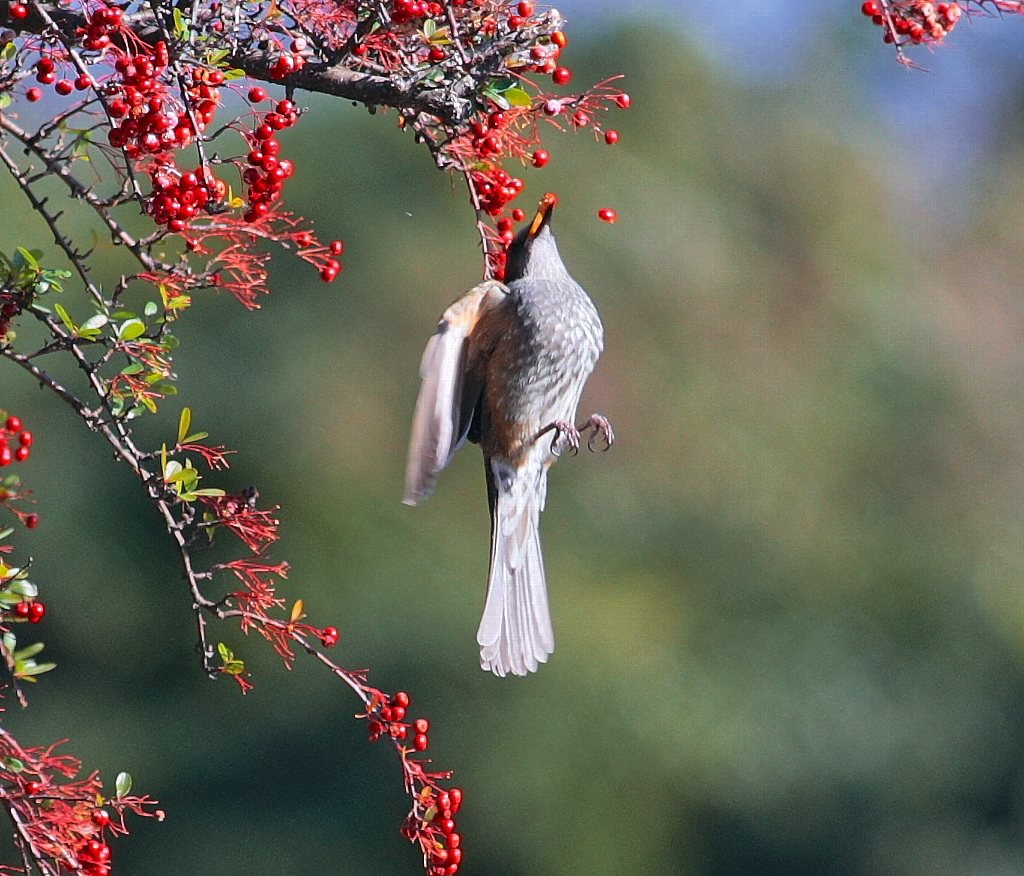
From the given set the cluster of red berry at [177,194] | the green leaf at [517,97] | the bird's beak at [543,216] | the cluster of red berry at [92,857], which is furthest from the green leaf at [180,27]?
the bird's beak at [543,216]

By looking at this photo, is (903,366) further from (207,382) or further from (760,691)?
(207,382)

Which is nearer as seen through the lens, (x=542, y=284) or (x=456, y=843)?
(x=456, y=843)

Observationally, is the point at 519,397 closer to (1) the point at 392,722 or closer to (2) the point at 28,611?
(1) the point at 392,722

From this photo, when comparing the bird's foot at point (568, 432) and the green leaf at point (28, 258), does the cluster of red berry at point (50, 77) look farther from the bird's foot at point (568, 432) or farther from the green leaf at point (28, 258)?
the bird's foot at point (568, 432)

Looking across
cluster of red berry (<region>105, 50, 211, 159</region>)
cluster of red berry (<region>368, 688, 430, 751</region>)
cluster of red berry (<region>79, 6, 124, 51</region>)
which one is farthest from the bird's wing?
cluster of red berry (<region>79, 6, 124, 51</region>)

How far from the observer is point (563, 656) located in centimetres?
732

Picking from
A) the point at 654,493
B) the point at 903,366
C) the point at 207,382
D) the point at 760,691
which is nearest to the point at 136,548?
the point at 207,382

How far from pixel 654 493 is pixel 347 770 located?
2.54 meters

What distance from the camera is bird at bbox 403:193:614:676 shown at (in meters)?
2.71

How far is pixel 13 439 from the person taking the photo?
1.89m

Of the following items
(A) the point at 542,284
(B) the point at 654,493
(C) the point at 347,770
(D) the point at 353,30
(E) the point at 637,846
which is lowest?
(E) the point at 637,846

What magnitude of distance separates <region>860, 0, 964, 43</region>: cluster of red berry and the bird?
0.85 metres

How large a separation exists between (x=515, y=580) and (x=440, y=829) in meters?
0.95

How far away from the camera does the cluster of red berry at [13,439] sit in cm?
179
